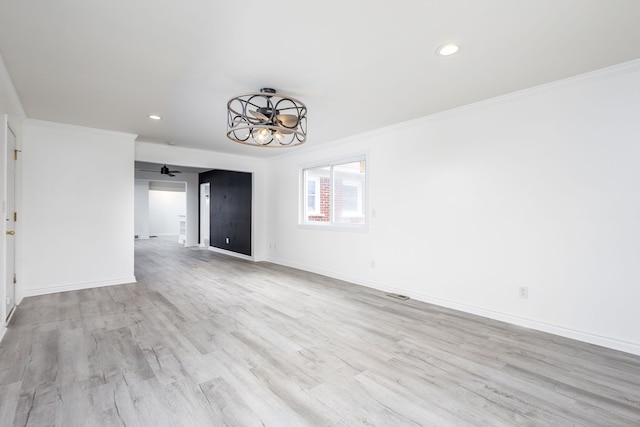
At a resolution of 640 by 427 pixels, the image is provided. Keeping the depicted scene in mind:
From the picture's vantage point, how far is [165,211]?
42.3 feet

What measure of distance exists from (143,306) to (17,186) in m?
2.16

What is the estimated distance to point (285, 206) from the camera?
6.30 meters

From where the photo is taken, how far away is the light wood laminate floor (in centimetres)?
170

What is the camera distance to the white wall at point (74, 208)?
3.99 m

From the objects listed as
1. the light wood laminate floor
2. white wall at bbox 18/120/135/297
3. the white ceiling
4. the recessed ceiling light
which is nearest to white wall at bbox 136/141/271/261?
white wall at bbox 18/120/135/297

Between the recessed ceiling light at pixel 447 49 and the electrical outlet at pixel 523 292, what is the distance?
2.34 meters

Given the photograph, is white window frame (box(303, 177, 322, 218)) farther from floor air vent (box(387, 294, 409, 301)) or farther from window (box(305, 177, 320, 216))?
floor air vent (box(387, 294, 409, 301))

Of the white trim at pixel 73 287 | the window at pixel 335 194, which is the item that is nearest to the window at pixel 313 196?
the window at pixel 335 194

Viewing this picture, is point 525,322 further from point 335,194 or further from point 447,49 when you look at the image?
point 335,194

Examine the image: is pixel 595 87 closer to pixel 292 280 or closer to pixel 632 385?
pixel 632 385

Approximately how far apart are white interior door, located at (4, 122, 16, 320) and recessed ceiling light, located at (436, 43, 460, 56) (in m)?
4.22

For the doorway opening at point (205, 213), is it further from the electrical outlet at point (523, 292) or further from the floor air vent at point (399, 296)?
the electrical outlet at point (523, 292)

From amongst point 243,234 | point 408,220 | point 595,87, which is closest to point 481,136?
point 595,87

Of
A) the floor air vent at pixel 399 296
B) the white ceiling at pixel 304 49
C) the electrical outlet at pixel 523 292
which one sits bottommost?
the floor air vent at pixel 399 296
